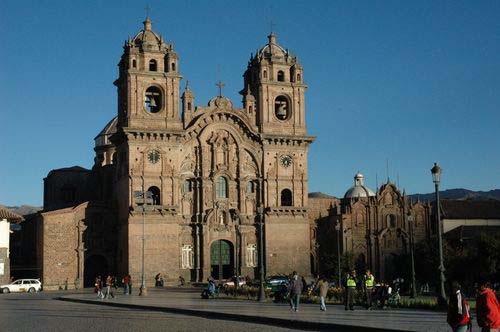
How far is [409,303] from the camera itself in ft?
112

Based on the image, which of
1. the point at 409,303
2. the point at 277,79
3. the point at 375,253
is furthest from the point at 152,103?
the point at 409,303

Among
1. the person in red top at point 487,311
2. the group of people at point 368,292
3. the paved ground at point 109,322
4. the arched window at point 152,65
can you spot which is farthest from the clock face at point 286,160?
the person in red top at point 487,311

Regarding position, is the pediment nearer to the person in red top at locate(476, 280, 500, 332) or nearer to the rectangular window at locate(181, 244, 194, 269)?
the rectangular window at locate(181, 244, 194, 269)

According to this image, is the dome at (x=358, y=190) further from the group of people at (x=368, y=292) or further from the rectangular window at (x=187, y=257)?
the group of people at (x=368, y=292)

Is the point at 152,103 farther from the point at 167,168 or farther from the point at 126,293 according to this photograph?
the point at 126,293

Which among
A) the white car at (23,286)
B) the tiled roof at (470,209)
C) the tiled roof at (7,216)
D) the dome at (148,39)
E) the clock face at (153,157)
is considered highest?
the dome at (148,39)

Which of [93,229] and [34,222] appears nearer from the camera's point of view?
[93,229]

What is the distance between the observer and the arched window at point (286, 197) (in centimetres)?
7069

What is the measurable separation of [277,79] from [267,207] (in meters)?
11.7

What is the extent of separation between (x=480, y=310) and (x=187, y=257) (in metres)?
51.8

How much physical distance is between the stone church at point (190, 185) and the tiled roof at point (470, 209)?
22.6m

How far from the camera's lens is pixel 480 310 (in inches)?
628

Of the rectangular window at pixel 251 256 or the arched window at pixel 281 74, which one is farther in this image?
the arched window at pixel 281 74

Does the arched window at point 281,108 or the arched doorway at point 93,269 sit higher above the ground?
the arched window at point 281,108
